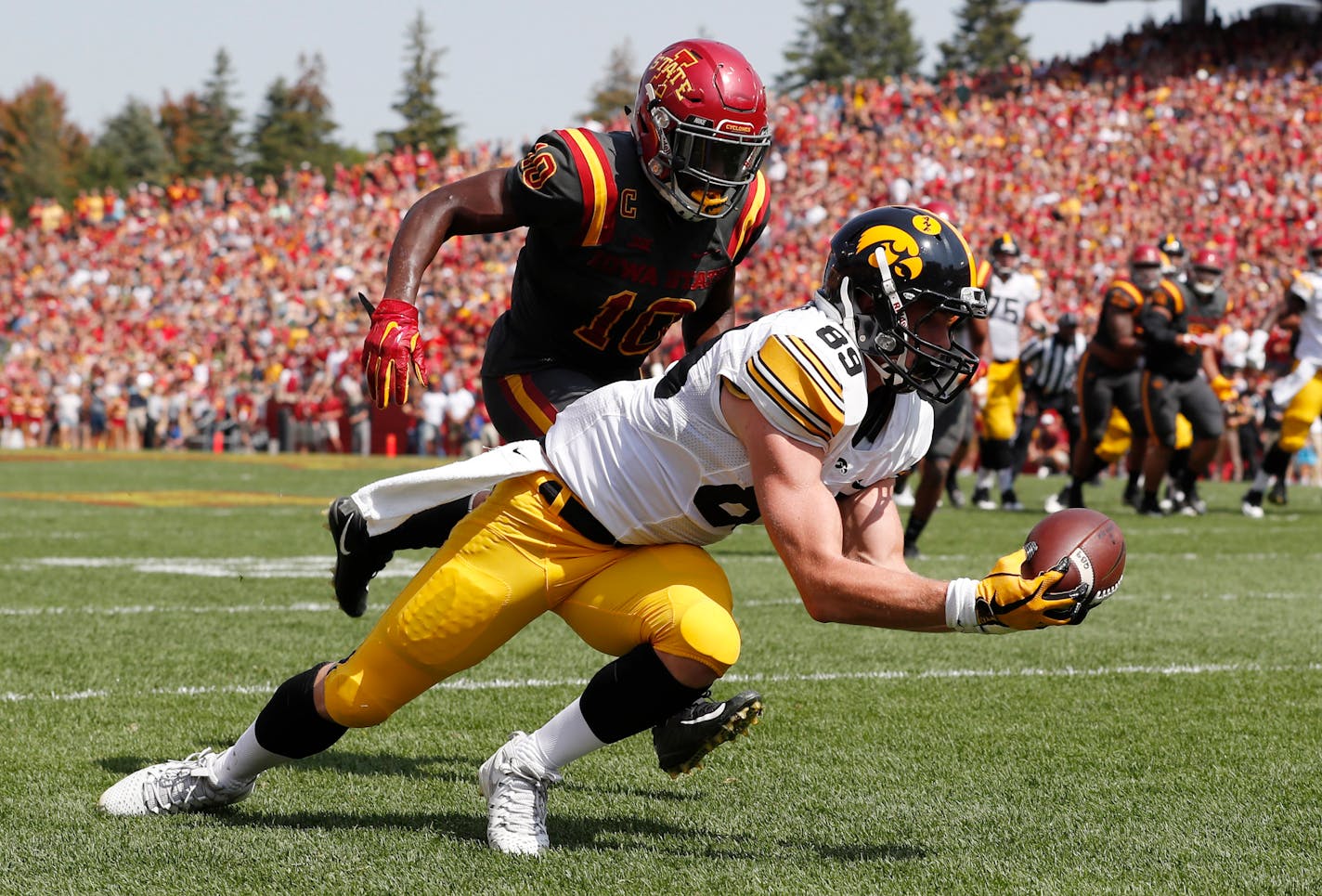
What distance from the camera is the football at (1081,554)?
273cm

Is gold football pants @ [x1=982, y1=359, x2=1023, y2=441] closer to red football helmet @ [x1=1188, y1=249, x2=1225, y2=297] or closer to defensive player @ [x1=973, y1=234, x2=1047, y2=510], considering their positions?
defensive player @ [x1=973, y1=234, x2=1047, y2=510]

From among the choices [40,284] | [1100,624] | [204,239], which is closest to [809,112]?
[204,239]

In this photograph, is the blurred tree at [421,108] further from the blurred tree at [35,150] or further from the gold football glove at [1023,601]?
the gold football glove at [1023,601]

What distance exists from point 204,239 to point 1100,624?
2805 cm

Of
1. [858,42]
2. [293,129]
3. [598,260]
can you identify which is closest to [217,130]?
[293,129]

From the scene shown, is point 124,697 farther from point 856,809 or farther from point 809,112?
point 809,112

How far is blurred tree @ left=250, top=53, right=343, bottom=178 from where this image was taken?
231 feet

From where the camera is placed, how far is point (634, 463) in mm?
3223

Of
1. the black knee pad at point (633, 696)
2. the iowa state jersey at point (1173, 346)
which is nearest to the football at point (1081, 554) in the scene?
the black knee pad at point (633, 696)

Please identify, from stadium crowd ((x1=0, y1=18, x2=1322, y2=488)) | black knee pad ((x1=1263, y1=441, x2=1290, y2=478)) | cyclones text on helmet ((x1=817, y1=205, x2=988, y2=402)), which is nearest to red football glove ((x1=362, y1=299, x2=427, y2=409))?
cyclones text on helmet ((x1=817, y1=205, x2=988, y2=402))

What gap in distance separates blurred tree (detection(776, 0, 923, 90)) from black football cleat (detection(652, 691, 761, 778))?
229ft

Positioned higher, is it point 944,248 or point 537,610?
point 944,248

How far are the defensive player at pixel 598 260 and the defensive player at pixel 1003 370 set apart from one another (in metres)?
7.32

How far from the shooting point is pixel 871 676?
5168 millimetres
